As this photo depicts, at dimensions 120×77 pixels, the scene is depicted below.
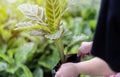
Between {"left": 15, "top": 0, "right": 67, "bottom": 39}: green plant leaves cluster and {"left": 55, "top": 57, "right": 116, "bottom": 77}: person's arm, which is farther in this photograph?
{"left": 15, "top": 0, "right": 67, "bottom": 39}: green plant leaves cluster

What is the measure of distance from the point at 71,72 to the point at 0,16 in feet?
2.48

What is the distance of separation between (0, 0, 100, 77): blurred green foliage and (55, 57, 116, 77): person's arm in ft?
0.94

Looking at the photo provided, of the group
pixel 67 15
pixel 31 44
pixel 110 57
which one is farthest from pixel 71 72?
pixel 67 15

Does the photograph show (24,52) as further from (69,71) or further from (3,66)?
(69,71)

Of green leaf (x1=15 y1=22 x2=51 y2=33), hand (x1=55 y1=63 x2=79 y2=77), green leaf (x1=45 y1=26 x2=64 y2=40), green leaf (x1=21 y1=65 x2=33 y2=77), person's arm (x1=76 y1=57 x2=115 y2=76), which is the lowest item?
green leaf (x1=21 y1=65 x2=33 y2=77)

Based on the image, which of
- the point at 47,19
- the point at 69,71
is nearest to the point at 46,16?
the point at 47,19

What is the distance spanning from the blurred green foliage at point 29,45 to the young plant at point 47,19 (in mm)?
70

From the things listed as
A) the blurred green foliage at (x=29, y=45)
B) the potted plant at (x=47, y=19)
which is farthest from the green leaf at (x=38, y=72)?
the potted plant at (x=47, y=19)

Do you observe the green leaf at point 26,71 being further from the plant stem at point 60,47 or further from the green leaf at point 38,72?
the plant stem at point 60,47

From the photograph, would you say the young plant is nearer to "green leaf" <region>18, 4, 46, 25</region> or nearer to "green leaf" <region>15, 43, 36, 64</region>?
"green leaf" <region>18, 4, 46, 25</region>

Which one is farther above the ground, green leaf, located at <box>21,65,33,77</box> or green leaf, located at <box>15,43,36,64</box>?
green leaf, located at <box>15,43,36,64</box>

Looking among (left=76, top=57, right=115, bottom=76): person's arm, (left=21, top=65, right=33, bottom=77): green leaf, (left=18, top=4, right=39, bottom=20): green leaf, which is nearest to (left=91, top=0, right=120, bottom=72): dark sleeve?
(left=76, top=57, right=115, bottom=76): person's arm

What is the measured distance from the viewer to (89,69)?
3.54ft

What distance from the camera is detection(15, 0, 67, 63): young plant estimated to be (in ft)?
4.20
